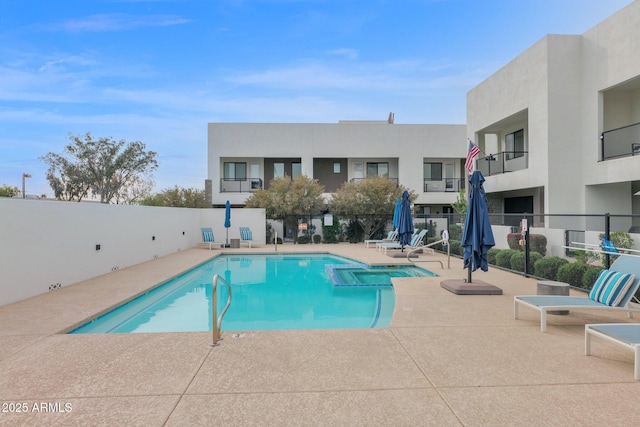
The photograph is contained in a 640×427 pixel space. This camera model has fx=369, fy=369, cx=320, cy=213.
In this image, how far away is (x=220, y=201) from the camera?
25219 millimetres

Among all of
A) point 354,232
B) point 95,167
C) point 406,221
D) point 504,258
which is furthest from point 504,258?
point 95,167

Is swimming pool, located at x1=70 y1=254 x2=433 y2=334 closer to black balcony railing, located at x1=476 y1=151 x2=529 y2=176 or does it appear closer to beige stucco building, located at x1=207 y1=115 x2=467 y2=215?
black balcony railing, located at x1=476 y1=151 x2=529 y2=176

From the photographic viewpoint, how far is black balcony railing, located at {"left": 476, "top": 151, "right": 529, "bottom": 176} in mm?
16625

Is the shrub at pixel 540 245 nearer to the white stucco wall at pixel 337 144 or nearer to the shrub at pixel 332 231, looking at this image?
the shrub at pixel 332 231

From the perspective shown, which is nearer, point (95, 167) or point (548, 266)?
point (548, 266)

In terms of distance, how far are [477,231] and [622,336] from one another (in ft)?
11.8

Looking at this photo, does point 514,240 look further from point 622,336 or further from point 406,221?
point 622,336

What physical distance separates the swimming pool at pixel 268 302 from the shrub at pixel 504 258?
2.29m

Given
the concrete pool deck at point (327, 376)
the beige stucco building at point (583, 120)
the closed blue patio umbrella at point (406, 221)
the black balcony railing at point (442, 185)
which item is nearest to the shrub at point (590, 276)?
the concrete pool deck at point (327, 376)

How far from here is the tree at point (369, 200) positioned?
2038cm

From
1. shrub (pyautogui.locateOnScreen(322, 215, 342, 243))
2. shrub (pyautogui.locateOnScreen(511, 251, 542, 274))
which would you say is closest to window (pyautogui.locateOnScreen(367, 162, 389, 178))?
shrub (pyautogui.locateOnScreen(322, 215, 342, 243))

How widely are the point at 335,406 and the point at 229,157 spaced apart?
24.1 metres

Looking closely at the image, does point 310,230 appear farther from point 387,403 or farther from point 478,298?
point 387,403

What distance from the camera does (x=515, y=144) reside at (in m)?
17.6
